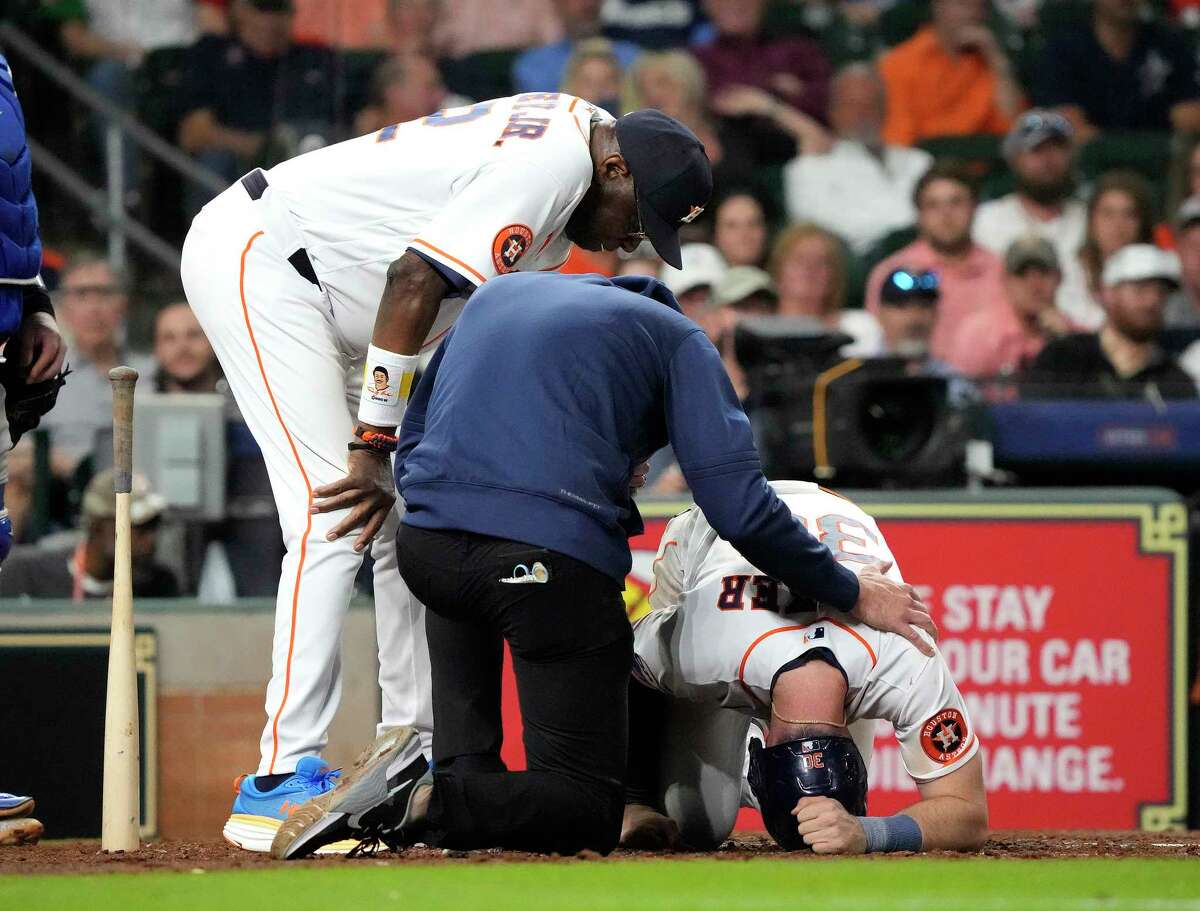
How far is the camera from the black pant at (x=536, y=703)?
3.65m

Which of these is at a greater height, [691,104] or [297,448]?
[691,104]

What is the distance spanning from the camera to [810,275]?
8.62m

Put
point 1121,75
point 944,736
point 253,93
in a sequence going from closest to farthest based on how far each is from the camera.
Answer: point 944,736
point 253,93
point 1121,75

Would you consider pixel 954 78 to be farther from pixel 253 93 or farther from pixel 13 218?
pixel 13 218

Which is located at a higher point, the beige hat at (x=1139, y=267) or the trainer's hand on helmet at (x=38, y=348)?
the beige hat at (x=1139, y=267)

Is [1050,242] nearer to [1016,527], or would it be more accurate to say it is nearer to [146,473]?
[1016,527]

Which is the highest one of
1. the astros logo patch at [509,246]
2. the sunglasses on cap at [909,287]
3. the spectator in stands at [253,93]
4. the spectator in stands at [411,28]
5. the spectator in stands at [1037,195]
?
the spectator in stands at [411,28]

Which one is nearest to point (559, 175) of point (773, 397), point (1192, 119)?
point (773, 397)

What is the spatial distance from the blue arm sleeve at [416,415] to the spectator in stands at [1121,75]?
6332 millimetres

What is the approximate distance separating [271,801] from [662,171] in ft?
5.45

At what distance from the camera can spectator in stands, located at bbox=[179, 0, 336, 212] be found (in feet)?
28.9

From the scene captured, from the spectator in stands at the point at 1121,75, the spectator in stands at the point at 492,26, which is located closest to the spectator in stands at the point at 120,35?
the spectator in stands at the point at 492,26

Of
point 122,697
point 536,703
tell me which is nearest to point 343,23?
point 122,697

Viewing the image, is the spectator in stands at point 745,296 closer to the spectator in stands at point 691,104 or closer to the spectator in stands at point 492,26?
the spectator in stands at point 691,104
